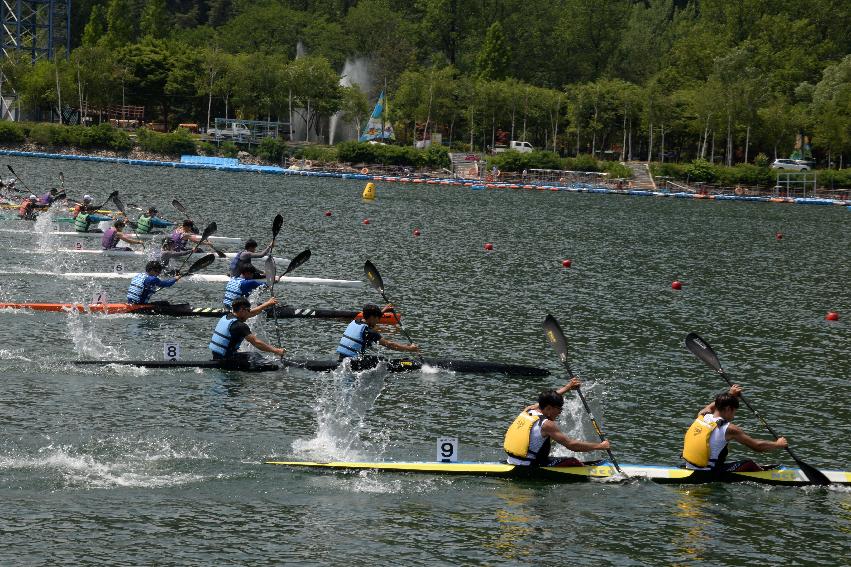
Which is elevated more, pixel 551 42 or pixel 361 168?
pixel 551 42

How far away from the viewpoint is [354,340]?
968 inches

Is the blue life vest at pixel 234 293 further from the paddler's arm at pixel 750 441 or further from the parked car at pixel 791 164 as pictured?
the parked car at pixel 791 164

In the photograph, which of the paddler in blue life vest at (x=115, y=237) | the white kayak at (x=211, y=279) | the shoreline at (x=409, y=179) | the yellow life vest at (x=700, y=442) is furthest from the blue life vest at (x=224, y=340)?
the shoreline at (x=409, y=179)

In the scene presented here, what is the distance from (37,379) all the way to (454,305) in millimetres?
15509

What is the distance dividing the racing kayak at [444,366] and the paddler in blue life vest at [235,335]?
79cm

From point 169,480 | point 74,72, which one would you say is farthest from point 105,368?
point 74,72

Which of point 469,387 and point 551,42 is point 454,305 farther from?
point 551,42

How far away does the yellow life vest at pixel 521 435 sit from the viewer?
18.6 meters

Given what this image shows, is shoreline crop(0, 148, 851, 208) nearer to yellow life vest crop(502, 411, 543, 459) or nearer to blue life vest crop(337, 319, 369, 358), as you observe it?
blue life vest crop(337, 319, 369, 358)

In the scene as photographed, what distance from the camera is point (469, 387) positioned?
2545cm

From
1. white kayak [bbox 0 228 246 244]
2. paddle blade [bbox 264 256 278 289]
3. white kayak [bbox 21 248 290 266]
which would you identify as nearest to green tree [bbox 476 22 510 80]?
white kayak [bbox 0 228 246 244]

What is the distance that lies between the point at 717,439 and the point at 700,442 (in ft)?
0.92

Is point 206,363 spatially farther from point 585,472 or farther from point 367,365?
point 585,472

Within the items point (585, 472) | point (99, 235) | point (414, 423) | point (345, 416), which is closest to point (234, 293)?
point (345, 416)
